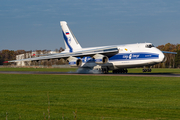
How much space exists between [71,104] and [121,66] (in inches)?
1017

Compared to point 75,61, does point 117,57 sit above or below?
above

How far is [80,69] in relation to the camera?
44094 mm

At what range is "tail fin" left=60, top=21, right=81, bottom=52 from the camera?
44.0m

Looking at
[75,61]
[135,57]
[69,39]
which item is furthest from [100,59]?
[69,39]

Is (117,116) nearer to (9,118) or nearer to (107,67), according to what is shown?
(9,118)

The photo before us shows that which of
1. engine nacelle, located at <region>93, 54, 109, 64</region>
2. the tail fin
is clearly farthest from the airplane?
the tail fin

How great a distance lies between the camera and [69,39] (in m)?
44.3

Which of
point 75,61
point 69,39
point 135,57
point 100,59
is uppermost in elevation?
point 69,39

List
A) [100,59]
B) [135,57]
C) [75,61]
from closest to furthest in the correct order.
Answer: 1. [135,57]
2. [100,59]
3. [75,61]

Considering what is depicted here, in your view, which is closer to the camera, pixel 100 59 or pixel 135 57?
pixel 135 57

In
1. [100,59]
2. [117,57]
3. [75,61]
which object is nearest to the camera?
[117,57]

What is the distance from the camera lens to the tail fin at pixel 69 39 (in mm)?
44000

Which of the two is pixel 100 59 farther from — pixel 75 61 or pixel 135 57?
pixel 135 57

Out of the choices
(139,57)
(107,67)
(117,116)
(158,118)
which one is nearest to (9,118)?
(117,116)
